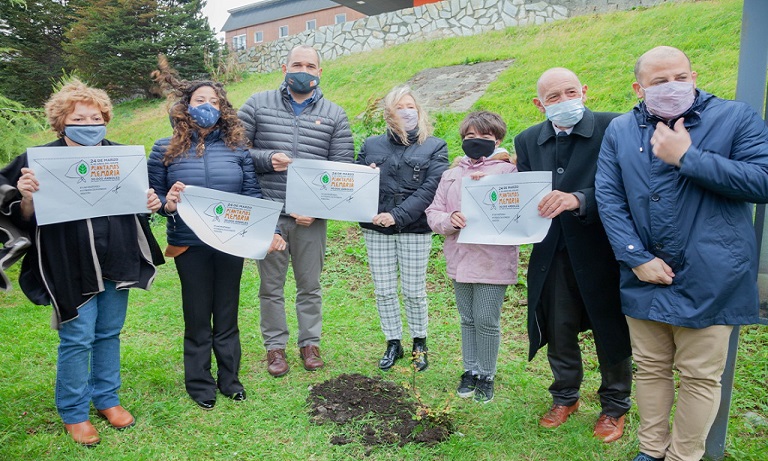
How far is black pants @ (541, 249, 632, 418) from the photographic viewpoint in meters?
3.29

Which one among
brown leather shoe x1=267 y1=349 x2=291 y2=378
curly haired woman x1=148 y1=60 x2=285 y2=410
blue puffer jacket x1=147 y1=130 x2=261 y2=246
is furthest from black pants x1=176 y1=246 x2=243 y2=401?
brown leather shoe x1=267 y1=349 x2=291 y2=378

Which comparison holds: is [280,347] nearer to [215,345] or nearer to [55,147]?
[215,345]

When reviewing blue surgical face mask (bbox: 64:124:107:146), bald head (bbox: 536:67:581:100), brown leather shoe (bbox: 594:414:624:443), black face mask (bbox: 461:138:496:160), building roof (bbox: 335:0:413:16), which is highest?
building roof (bbox: 335:0:413:16)

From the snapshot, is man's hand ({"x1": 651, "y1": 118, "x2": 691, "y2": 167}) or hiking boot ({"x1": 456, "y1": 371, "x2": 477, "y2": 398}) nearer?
man's hand ({"x1": 651, "y1": 118, "x2": 691, "y2": 167})

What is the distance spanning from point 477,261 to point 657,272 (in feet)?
4.15

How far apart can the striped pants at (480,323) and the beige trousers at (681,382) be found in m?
1.00

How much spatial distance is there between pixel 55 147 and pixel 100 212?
422 mm

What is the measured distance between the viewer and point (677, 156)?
244cm

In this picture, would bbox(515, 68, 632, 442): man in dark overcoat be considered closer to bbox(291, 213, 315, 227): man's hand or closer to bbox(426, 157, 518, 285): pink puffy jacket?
bbox(426, 157, 518, 285): pink puffy jacket

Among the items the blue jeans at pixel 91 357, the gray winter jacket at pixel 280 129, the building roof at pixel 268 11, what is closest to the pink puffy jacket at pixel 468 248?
the gray winter jacket at pixel 280 129

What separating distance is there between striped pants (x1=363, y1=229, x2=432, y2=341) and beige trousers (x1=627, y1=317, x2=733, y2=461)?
1718 millimetres

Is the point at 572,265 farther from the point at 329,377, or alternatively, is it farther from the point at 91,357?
the point at 91,357

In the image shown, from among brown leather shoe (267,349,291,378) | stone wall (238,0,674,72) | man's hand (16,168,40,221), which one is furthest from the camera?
stone wall (238,0,674,72)

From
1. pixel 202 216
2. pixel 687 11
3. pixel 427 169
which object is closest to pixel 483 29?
pixel 687 11
